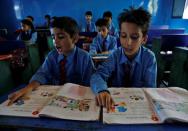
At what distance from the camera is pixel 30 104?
799 millimetres

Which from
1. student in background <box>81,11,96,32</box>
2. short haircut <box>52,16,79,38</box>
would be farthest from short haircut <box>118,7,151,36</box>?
student in background <box>81,11,96,32</box>

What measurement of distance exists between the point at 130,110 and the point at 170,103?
179mm

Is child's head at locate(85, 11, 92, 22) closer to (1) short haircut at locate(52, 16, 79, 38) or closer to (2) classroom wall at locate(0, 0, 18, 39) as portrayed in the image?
(2) classroom wall at locate(0, 0, 18, 39)

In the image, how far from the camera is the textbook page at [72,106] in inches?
27.3

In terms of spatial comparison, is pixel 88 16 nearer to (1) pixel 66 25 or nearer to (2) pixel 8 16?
(2) pixel 8 16

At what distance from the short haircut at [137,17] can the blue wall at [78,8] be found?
13.9 feet

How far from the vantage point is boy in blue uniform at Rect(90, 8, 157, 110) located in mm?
1103

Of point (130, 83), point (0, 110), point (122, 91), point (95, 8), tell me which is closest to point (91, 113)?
point (122, 91)

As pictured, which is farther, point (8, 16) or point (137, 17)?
point (8, 16)

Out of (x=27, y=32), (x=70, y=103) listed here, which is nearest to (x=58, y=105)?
(x=70, y=103)

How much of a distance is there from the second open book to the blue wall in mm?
4712

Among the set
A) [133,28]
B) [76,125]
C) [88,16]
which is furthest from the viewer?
[88,16]

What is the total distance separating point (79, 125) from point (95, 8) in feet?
17.3

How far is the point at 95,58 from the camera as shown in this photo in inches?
82.6
